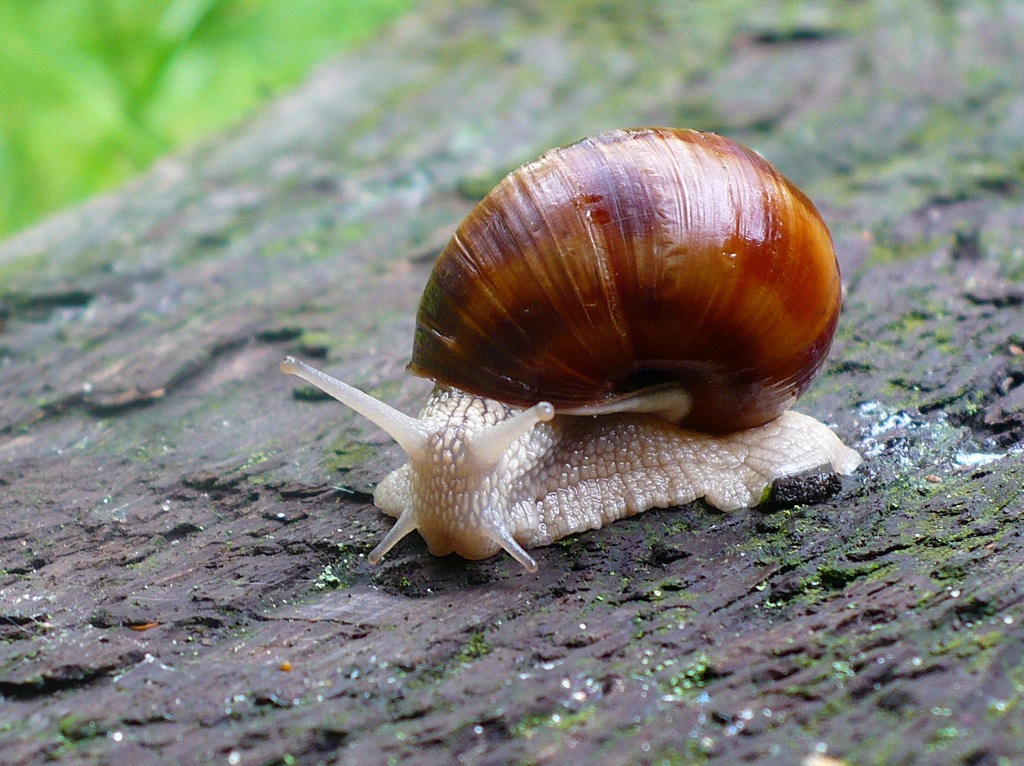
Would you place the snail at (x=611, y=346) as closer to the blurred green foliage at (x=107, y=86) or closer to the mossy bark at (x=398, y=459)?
the mossy bark at (x=398, y=459)

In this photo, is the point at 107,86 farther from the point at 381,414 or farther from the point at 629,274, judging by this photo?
the point at 629,274

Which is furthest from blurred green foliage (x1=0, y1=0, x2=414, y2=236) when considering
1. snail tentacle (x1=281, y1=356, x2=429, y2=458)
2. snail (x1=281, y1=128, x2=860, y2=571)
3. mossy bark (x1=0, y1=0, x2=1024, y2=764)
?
snail (x1=281, y1=128, x2=860, y2=571)

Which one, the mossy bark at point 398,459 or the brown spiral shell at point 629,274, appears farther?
the brown spiral shell at point 629,274

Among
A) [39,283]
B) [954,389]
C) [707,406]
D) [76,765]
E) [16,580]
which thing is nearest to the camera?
[76,765]

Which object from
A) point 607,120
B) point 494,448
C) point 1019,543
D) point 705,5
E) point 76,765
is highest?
point 705,5

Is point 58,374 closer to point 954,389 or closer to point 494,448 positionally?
point 494,448

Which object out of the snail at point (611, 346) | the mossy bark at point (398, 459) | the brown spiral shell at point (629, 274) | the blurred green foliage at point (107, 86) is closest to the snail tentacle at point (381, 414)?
the snail at point (611, 346)

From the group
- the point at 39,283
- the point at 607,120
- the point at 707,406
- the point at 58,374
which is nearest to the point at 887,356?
the point at 707,406
